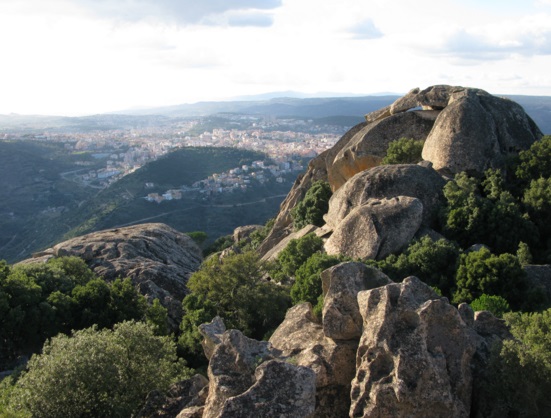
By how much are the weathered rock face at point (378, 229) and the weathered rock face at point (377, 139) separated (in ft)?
31.2

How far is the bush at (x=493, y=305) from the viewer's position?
16.0 metres

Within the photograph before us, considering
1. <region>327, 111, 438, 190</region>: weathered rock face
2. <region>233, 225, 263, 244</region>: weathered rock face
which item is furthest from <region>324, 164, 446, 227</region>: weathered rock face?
<region>233, 225, 263, 244</region>: weathered rock face

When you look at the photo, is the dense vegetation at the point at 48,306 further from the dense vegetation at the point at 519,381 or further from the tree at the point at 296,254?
the dense vegetation at the point at 519,381

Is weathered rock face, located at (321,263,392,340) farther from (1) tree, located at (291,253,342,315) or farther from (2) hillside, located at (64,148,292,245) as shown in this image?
(2) hillside, located at (64,148,292,245)

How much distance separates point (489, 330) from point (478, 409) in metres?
2.55

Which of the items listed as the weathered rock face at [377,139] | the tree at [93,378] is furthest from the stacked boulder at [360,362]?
the weathered rock face at [377,139]

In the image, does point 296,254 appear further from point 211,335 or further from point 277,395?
point 277,395

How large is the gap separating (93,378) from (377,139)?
2448 centimetres

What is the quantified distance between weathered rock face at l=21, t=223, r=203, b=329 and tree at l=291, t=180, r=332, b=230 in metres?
7.84

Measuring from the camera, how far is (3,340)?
20672 mm

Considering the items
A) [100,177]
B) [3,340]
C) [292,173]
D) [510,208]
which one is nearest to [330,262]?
[510,208]

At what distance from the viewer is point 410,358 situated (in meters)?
9.72

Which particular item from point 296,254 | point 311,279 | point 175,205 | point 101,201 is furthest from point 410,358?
point 101,201

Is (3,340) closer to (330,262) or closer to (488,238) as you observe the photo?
(330,262)
